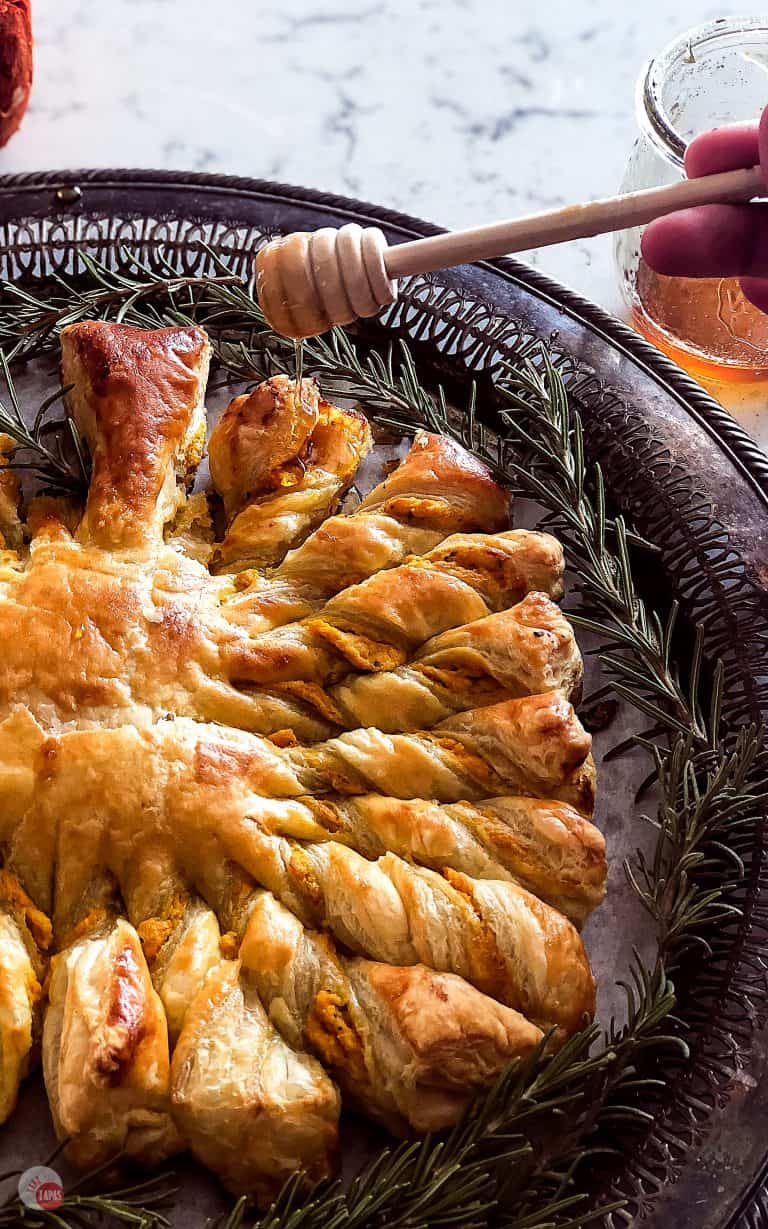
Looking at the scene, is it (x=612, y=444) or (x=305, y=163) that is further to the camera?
(x=305, y=163)

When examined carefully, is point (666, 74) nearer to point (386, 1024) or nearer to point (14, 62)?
point (14, 62)

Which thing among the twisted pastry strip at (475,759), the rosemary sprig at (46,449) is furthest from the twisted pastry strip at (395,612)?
the rosemary sprig at (46,449)


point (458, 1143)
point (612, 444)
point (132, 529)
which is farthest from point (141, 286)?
point (458, 1143)

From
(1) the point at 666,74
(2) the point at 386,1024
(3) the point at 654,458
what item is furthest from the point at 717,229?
(2) the point at 386,1024

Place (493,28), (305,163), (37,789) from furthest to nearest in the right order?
(493,28) → (305,163) → (37,789)

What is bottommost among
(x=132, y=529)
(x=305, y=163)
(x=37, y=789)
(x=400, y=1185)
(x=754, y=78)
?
(x=400, y=1185)

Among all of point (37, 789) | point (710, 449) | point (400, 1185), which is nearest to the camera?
point (400, 1185)

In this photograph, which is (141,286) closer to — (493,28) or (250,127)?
(250,127)

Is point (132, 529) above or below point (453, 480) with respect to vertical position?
below
